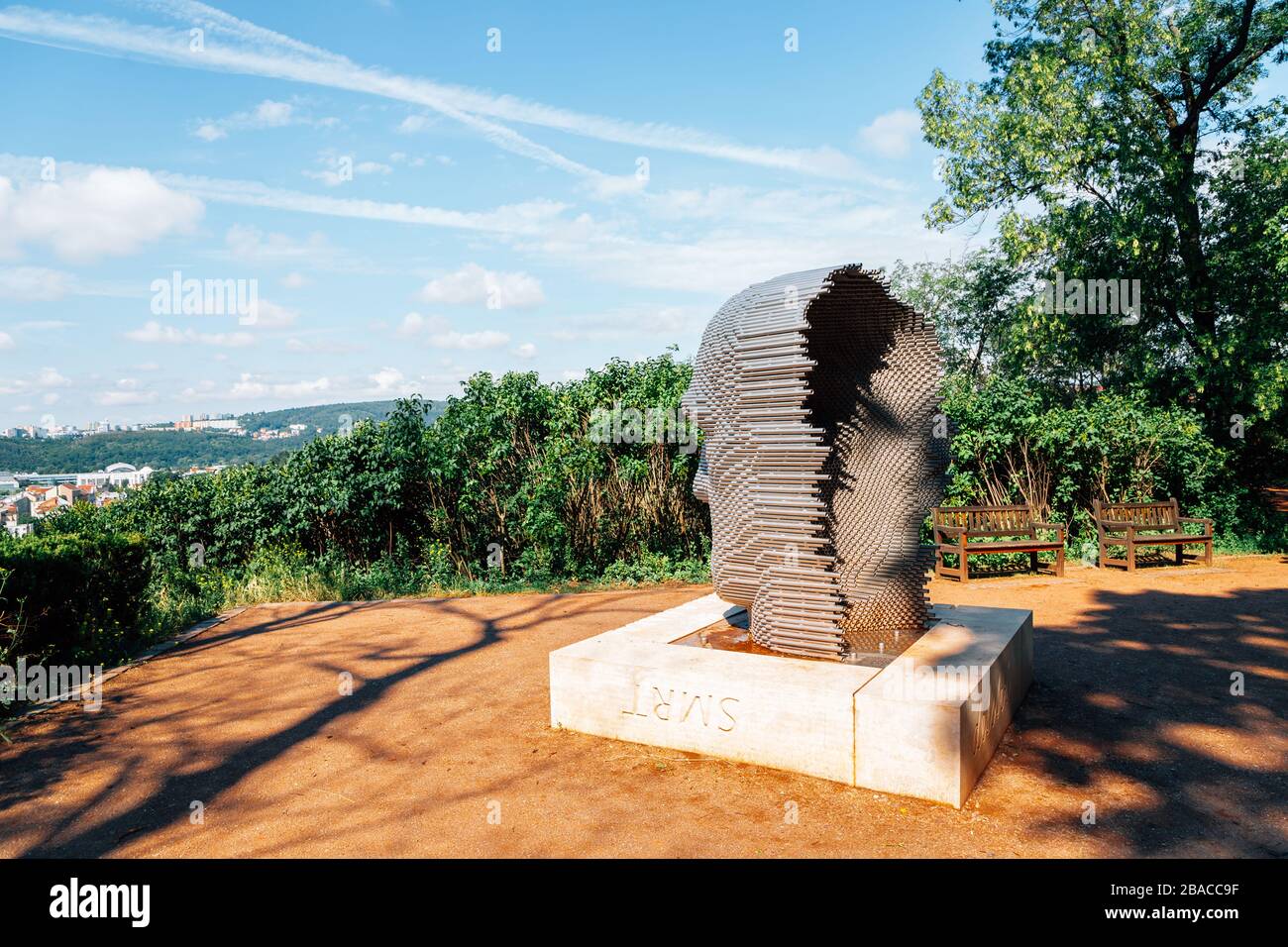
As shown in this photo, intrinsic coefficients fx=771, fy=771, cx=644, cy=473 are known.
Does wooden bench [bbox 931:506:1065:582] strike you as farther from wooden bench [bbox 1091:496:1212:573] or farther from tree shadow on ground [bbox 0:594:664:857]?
tree shadow on ground [bbox 0:594:664:857]

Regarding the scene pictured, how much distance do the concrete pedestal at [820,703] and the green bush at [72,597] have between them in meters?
4.79

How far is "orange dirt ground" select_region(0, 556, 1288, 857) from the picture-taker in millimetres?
3859

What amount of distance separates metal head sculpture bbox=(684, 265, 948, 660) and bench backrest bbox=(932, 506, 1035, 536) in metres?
5.79

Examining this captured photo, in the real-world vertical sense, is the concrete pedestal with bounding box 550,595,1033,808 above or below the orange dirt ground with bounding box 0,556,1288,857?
above

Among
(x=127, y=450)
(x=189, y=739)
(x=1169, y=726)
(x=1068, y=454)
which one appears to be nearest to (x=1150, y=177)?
(x=1068, y=454)

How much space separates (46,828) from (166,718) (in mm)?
1842

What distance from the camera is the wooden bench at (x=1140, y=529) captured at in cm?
1146

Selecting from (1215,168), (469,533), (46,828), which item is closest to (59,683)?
(46,828)

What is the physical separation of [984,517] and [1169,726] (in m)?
7.00

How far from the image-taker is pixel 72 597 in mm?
7270

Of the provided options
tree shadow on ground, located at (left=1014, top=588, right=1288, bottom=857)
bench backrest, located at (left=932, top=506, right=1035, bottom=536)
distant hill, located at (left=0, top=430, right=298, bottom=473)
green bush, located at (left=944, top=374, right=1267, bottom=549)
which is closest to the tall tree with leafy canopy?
green bush, located at (left=944, top=374, right=1267, bottom=549)

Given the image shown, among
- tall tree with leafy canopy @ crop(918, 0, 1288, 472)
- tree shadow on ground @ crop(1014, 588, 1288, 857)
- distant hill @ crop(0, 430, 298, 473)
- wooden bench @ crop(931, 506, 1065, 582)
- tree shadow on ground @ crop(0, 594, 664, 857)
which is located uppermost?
tall tree with leafy canopy @ crop(918, 0, 1288, 472)
